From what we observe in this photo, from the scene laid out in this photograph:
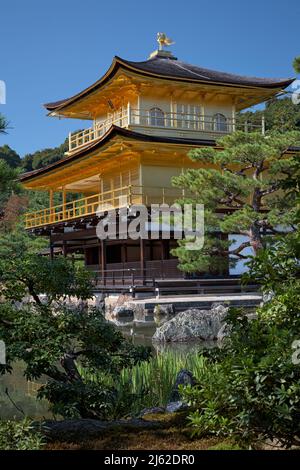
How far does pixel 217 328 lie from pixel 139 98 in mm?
13219

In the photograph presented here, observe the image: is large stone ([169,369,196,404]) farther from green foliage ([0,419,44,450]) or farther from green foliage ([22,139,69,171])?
green foliage ([22,139,69,171])

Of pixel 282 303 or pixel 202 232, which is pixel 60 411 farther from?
pixel 202 232

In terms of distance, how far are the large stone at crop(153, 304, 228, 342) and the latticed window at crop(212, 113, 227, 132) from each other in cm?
1328

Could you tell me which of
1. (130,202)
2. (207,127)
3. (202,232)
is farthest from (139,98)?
(202,232)

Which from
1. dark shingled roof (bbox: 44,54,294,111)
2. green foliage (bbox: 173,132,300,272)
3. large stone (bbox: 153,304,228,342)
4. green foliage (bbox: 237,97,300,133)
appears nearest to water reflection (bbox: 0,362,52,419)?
large stone (bbox: 153,304,228,342)

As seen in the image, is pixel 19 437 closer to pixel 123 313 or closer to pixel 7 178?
pixel 7 178

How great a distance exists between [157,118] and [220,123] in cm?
299

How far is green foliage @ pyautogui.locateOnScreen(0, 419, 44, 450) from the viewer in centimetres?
347

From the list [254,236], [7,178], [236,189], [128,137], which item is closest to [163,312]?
[254,236]

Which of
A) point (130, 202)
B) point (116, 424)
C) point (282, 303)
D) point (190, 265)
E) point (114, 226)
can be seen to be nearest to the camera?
point (282, 303)

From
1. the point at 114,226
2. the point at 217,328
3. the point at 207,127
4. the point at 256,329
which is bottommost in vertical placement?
the point at 217,328

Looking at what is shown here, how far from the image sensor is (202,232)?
16.6 meters

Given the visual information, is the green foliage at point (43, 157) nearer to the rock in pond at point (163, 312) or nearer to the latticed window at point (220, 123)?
the latticed window at point (220, 123)

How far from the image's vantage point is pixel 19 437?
3572 mm
